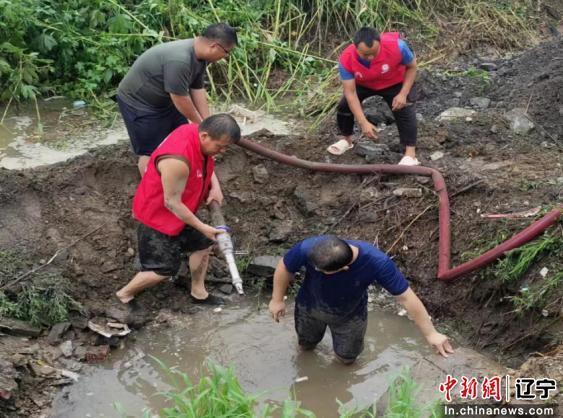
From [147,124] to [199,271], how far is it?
3.94 feet

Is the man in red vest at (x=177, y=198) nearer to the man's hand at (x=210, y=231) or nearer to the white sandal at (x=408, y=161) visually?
the man's hand at (x=210, y=231)

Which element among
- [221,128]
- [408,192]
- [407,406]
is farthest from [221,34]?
[407,406]

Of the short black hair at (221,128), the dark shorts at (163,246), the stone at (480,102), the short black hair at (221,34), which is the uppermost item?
the short black hair at (221,34)

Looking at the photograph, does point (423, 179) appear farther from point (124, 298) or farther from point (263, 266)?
point (124, 298)

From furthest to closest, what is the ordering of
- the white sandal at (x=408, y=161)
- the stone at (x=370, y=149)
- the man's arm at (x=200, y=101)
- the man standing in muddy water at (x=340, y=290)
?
the stone at (x=370, y=149)
the white sandal at (x=408, y=161)
the man's arm at (x=200, y=101)
the man standing in muddy water at (x=340, y=290)

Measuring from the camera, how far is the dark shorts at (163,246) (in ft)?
15.7

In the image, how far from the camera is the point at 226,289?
5.72 m

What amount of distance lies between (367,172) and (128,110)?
2.19m

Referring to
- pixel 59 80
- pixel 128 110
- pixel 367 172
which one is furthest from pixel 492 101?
pixel 59 80

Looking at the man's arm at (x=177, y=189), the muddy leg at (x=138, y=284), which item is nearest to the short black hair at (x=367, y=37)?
the man's arm at (x=177, y=189)

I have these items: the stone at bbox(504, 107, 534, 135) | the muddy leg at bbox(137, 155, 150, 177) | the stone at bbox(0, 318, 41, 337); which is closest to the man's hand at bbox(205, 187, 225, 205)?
the muddy leg at bbox(137, 155, 150, 177)

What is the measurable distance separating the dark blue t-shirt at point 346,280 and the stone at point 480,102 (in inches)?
160

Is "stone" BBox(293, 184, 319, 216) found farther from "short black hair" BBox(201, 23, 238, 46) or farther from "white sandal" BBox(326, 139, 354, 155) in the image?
"short black hair" BBox(201, 23, 238, 46)

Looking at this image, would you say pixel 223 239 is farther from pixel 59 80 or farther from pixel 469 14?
pixel 469 14
